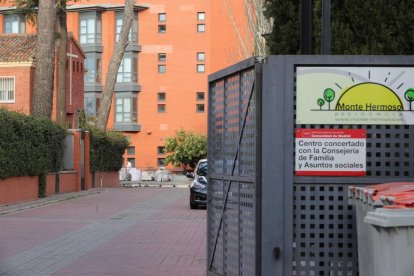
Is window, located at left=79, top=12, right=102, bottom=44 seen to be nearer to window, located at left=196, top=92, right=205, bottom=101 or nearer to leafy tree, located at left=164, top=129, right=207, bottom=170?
window, located at left=196, top=92, right=205, bottom=101

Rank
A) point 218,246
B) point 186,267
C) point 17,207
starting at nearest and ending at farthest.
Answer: point 218,246, point 186,267, point 17,207

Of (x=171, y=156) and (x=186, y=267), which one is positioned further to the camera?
(x=171, y=156)

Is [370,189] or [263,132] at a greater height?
[263,132]

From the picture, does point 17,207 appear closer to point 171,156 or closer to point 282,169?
point 282,169

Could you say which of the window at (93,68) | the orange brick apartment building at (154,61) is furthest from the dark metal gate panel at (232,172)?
the window at (93,68)

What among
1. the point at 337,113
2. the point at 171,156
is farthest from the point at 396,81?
the point at 171,156

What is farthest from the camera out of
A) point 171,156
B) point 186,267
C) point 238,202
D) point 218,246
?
point 171,156

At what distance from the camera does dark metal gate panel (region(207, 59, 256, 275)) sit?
26.9ft

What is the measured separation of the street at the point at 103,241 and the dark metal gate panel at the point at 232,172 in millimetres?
2477

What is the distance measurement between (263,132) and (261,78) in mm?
488

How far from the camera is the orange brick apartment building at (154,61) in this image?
74.5 meters

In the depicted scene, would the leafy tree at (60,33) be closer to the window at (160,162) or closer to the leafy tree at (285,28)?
the leafy tree at (285,28)

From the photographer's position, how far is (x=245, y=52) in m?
41.8

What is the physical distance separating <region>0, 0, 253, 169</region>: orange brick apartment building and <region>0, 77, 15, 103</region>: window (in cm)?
2119
